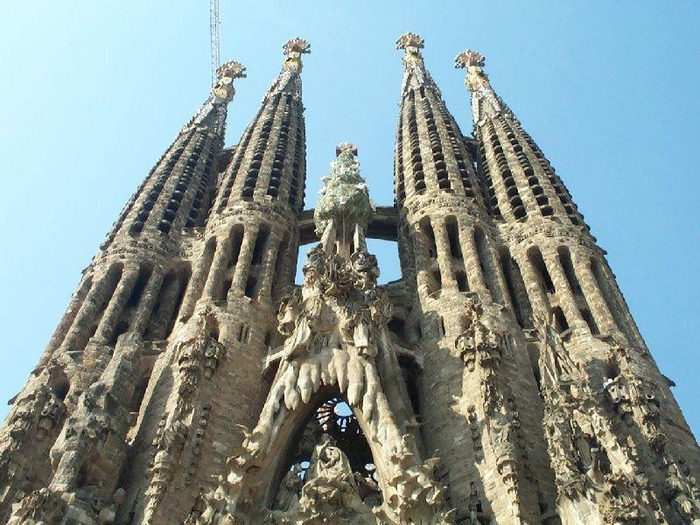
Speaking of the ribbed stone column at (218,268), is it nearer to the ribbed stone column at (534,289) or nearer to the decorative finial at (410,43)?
the ribbed stone column at (534,289)

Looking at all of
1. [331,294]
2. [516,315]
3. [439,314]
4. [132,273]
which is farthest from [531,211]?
[132,273]

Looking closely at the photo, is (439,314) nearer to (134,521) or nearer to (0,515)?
(134,521)

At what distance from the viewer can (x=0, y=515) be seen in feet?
58.3

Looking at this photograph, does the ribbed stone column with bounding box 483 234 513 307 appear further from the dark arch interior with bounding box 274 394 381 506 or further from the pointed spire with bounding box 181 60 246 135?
the pointed spire with bounding box 181 60 246 135

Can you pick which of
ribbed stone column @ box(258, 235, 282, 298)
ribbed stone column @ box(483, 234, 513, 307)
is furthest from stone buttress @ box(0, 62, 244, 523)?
ribbed stone column @ box(483, 234, 513, 307)

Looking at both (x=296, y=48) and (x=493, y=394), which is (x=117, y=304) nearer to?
(x=493, y=394)

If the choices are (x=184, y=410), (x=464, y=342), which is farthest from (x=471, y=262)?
(x=184, y=410)

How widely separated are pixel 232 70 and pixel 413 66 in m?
11.0

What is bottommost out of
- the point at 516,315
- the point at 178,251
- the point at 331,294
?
the point at 331,294

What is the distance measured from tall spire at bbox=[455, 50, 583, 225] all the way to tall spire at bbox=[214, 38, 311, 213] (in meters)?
8.36

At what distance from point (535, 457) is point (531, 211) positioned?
1254cm

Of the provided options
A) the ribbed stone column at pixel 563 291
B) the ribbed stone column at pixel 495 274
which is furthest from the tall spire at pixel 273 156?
the ribbed stone column at pixel 563 291

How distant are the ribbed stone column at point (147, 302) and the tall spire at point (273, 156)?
14.8ft

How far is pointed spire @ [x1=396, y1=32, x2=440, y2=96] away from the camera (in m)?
45.1
